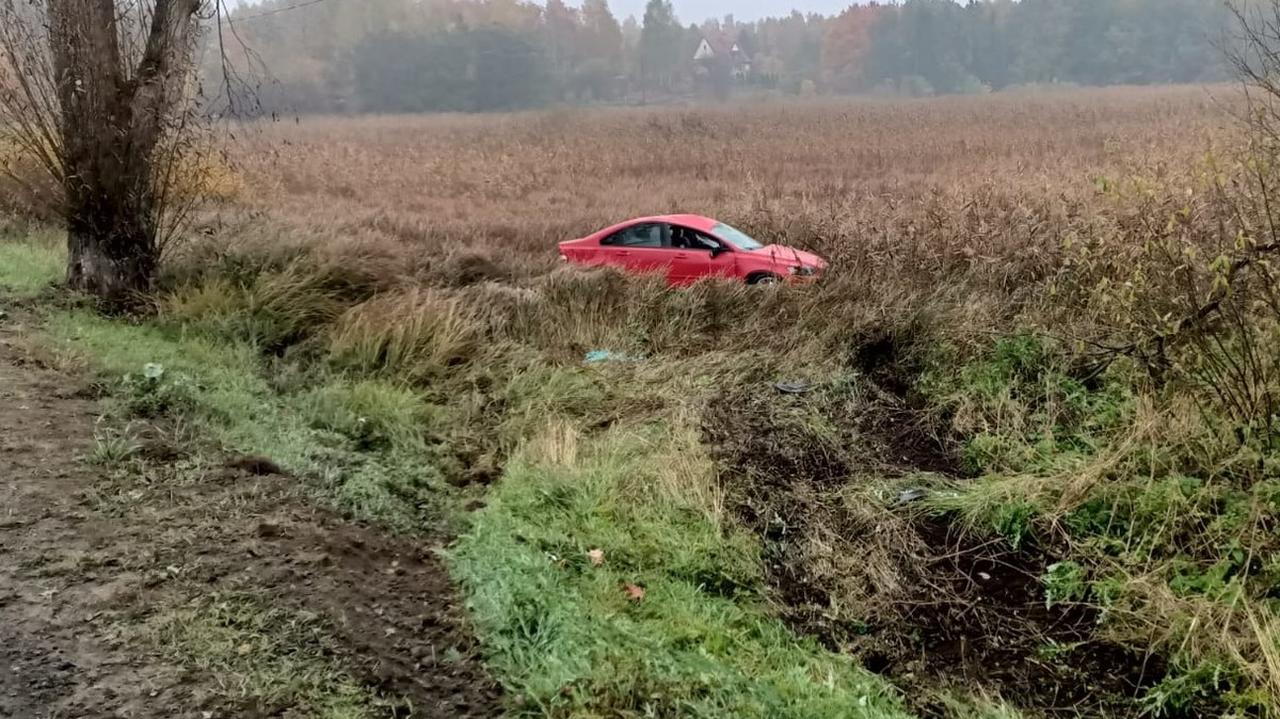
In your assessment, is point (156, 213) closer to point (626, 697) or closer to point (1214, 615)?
point (626, 697)

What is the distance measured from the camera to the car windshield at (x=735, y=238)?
11516mm

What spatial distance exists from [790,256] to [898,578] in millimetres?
6511

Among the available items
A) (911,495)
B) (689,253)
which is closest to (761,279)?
(689,253)

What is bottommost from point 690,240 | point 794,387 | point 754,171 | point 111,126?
point 794,387

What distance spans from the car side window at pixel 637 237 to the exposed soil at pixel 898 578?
524 cm

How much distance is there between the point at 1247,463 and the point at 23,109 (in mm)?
10457

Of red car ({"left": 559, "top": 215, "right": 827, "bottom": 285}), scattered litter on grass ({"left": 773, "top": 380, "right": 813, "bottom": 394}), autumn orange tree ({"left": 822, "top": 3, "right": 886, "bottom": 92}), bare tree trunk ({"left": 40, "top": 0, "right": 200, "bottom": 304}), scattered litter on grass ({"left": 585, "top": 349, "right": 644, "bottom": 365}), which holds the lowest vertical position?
scattered litter on grass ({"left": 773, "top": 380, "right": 813, "bottom": 394})

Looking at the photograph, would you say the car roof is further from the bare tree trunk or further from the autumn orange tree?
the autumn orange tree

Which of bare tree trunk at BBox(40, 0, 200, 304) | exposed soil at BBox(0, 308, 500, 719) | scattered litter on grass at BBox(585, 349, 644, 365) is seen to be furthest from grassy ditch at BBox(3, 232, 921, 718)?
bare tree trunk at BBox(40, 0, 200, 304)

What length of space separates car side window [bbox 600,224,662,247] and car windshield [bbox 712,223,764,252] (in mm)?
841

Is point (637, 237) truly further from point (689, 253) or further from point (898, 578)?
point (898, 578)

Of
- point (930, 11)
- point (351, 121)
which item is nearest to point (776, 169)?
point (351, 121)

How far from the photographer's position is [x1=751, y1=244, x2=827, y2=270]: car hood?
1065 cm

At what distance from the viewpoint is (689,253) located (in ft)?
38.3
